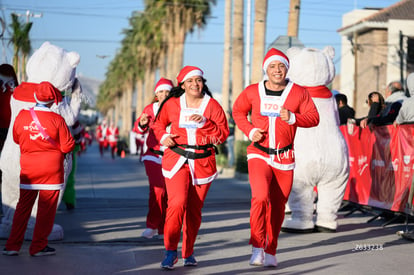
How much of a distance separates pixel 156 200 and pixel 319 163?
6.65ft

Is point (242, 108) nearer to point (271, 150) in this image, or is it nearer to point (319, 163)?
point (271, 150)

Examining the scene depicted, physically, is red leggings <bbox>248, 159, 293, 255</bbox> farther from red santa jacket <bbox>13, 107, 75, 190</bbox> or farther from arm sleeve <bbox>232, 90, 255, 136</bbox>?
red santa jacket <bbox>13, 107, 75, 190</bbox>

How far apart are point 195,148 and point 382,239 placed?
3244mm

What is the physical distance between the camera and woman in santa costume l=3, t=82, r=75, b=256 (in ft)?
26.1

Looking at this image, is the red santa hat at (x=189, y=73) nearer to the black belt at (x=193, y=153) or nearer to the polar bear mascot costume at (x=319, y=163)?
the black belt at (x=193, y=153)

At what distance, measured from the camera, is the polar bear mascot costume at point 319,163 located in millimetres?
9852

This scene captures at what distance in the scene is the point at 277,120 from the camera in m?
7.68

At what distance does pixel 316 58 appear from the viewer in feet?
33.6

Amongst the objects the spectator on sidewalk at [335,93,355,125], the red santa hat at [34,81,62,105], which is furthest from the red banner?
the red santa hat at [34,81,62,105]

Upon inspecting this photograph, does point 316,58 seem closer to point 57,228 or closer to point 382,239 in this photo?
point 382,239

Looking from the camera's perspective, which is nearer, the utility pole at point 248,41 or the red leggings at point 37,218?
the red leggings at point 37,218

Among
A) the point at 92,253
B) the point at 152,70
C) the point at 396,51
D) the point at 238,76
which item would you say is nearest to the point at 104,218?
the point at 92,253

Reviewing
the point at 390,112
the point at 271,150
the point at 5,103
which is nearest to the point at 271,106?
the point at 271,150

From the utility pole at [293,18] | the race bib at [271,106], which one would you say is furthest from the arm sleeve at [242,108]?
the utility pole at [293,18]
